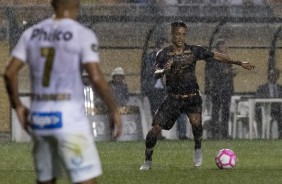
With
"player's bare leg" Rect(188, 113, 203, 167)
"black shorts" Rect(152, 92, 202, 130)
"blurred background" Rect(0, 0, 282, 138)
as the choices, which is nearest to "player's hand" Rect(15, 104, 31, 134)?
"black shorts" Rect(152, 92, 202, 130)

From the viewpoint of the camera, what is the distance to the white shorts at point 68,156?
894cm

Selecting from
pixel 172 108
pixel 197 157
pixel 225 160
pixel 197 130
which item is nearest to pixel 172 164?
pixel 197 157

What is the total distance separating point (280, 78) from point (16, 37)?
7511 mm

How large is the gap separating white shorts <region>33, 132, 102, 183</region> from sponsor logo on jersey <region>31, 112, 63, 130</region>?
0.26 ft

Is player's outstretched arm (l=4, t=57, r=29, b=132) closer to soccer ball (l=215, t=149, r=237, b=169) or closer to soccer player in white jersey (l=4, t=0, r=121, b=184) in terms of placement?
soccer player in white jersey (l=4, t=0, r=121, b=184)

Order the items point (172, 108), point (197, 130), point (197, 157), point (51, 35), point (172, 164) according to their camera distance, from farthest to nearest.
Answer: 1. point (172, 164)
2. point (197, 157)
3. point (197, 130)
4. point (172, 108)
5. point (51, 35)

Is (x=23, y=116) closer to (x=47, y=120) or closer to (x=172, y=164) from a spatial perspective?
(x=47, y=120)

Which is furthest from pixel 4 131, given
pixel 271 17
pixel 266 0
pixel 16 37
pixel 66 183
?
pixel 66 183

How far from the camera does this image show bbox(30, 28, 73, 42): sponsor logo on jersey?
9023mm

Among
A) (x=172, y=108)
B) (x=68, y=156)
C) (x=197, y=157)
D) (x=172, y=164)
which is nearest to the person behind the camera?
(x=68, y=156)

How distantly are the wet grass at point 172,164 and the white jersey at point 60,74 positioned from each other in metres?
5.02

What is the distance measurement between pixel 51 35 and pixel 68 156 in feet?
3.04

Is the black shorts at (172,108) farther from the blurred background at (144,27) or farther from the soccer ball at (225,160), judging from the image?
the blurred background at (144,27)

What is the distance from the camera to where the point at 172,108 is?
18547 millimetres
